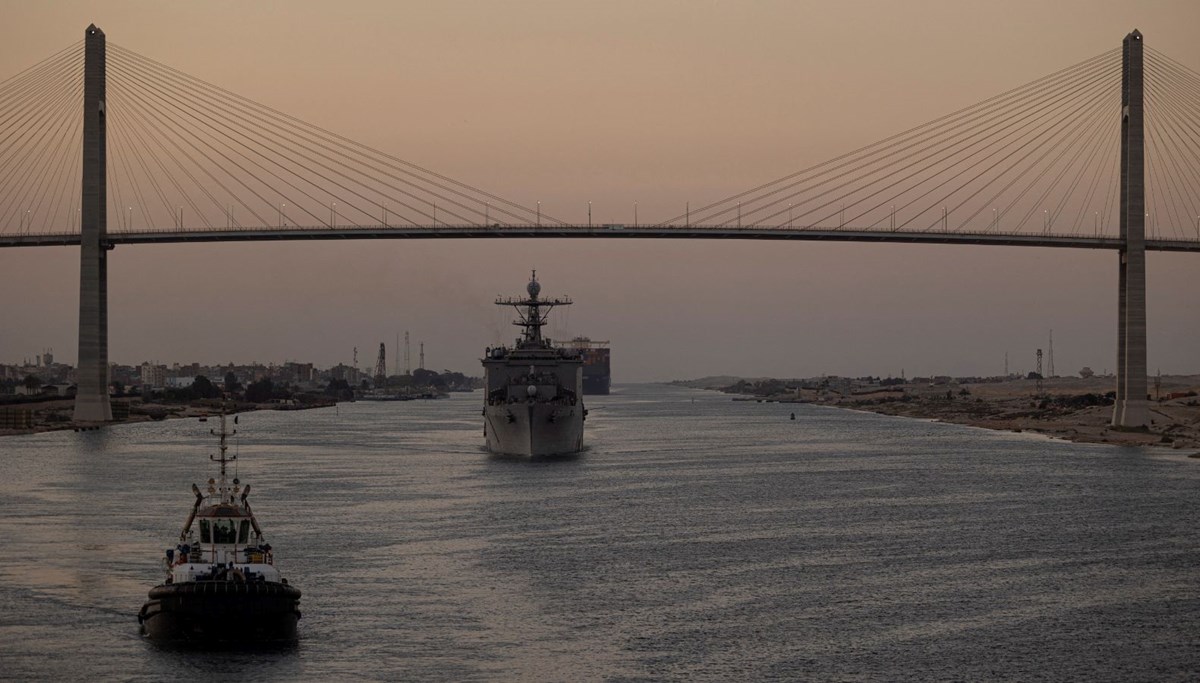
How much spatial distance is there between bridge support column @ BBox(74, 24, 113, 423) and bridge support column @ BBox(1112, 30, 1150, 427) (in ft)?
232

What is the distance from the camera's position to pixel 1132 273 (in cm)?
9375

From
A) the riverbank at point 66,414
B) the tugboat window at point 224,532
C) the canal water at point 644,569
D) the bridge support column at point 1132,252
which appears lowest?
the canal water at point 644,569

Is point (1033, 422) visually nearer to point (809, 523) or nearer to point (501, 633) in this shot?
point (809, 523)

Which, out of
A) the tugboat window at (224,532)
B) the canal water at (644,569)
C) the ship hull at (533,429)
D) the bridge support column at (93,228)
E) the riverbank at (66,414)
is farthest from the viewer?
the riverbank at (66,414)

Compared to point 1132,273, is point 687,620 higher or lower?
lower

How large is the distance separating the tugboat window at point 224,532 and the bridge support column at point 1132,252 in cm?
7650

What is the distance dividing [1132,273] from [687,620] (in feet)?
233

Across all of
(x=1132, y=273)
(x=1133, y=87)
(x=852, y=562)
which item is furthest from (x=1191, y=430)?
(x=852, y=562)

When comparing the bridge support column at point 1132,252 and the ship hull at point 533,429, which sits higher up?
the bridge support column at point 1132,252

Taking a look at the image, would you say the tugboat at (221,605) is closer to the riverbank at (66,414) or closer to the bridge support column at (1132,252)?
the riverbank at (66,414)

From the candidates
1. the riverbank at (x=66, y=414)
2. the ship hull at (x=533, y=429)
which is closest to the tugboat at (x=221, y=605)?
the ship hull at (x=533, y=429)

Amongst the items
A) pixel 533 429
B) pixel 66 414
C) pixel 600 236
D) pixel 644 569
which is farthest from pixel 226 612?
pixel 66 414

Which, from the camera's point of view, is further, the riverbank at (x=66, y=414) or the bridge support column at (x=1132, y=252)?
the riverbank at (x=66, y=414)

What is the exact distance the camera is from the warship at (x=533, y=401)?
82500 mm
